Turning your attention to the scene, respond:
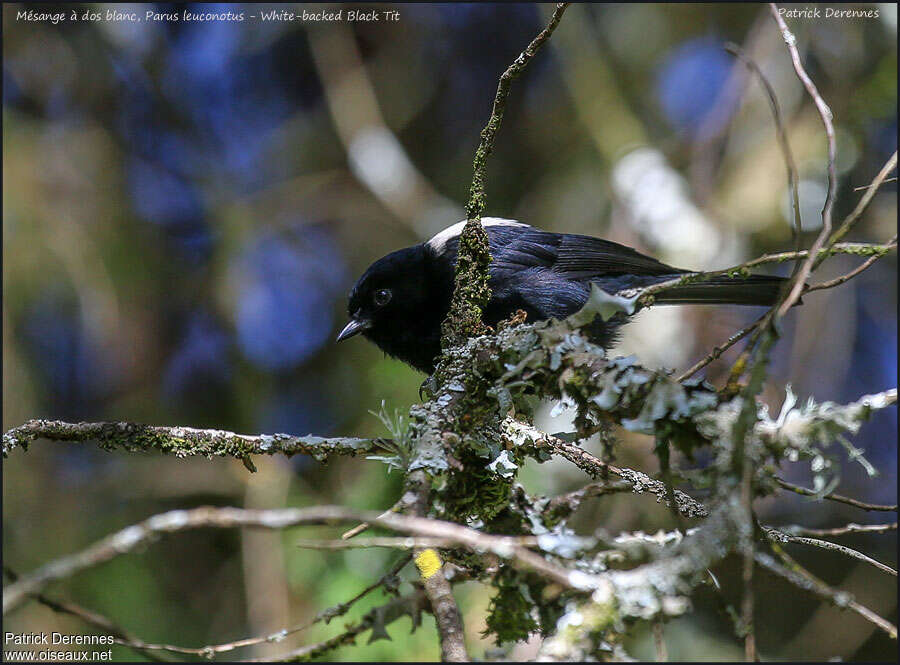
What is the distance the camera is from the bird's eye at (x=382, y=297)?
4590mm

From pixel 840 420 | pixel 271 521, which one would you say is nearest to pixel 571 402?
pixel 840 420

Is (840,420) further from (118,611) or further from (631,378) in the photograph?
(118,611)

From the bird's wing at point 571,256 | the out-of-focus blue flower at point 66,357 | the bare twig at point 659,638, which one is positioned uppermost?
the out-of-focus blue flower at point 66,357

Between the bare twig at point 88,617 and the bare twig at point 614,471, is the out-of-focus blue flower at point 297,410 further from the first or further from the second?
the bare twig at point 88,617

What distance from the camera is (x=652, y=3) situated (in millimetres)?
8086

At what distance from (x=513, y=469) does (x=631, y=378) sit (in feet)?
1.62

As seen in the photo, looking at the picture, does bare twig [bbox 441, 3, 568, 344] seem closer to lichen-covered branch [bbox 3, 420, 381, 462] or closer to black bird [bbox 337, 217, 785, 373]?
lichen-covered branch [bbox 3, 420, 381, 462]

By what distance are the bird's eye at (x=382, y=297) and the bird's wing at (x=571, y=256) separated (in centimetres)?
68

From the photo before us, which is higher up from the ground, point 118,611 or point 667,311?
point 667,311

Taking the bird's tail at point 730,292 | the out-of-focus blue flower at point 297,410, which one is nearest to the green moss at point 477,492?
the bird's tail at point 730,292

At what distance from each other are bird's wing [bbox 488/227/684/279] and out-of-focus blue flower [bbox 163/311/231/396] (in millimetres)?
3521

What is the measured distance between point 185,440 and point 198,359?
5282 millimetres

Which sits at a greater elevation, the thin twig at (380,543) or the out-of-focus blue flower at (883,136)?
the out-of-focus blue flower at (883,136)

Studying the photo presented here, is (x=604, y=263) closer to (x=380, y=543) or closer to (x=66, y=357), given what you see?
(x=380, y=543)
